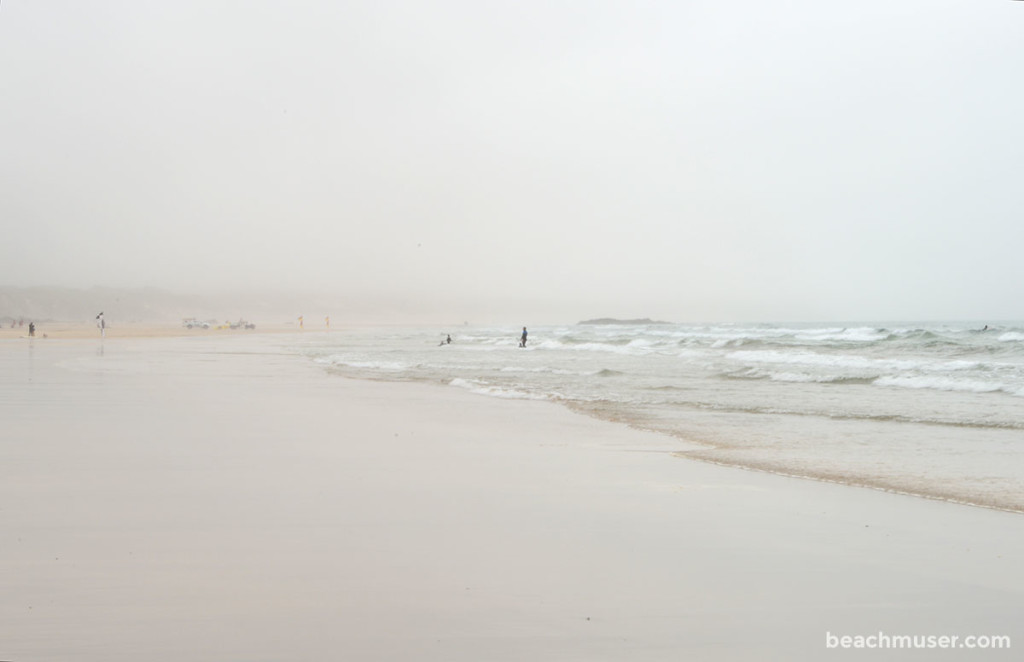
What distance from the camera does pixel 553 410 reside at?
36.1 feet

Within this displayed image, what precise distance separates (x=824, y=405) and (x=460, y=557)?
9.90 m

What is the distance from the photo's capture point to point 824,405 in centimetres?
1185

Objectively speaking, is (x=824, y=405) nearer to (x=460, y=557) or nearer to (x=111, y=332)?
(x=460, y=557)

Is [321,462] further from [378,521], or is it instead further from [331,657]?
[331,657]

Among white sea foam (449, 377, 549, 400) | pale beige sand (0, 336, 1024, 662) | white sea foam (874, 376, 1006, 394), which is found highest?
pale beige sand (0, 336, 1024, 662)

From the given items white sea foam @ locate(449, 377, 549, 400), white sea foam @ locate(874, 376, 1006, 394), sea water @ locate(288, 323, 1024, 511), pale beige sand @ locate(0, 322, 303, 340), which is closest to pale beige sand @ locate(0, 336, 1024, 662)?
sea water @ locate(288, 323, 1024, 511)

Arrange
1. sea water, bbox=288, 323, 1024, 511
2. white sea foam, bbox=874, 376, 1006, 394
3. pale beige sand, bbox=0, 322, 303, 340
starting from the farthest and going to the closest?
pale beige sand, bbox=0, 322, 303, 340, white sea foam, bbox=874, 376, 1006, 394, sea water, bbox=288, 323, 1024, 511

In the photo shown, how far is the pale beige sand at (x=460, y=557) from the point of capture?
274 centimetres

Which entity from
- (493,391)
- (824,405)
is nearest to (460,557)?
(824,405)

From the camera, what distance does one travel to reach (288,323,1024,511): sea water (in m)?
6.46

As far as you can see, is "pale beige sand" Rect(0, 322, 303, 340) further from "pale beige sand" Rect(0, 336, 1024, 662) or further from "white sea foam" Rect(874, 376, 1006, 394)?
"pale beige sand" Rect(0, 336, 1024, 662)

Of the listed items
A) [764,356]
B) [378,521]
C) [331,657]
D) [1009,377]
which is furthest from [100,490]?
[764,356]

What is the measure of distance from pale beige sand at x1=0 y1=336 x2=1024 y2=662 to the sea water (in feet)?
3.45

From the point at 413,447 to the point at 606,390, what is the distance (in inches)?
315
